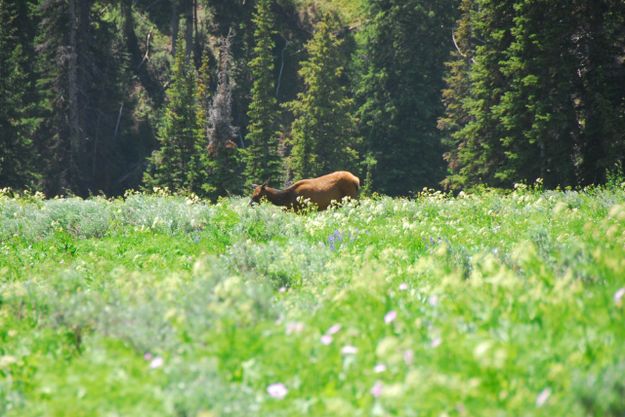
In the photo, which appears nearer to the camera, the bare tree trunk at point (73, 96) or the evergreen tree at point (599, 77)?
the evergreen tree at point (599, 77)

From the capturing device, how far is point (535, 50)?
1254 inches

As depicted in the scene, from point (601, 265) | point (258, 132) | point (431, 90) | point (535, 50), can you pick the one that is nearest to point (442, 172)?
point (431, 90)

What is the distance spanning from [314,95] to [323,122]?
2.30 metres

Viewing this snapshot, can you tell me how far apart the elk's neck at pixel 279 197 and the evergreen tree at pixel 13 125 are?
28.9 metres

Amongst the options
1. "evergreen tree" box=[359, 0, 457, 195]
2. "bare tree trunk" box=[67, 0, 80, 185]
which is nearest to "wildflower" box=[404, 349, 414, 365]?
"bare tree trunk" box=[67, 0, 80, 185]

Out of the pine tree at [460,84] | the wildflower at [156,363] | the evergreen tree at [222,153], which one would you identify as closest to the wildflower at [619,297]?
the wildflower at [156,363]

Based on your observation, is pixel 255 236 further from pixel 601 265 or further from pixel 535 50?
pixel 535 50

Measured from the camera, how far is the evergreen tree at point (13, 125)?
44.0 meters

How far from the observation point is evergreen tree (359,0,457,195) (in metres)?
55.4

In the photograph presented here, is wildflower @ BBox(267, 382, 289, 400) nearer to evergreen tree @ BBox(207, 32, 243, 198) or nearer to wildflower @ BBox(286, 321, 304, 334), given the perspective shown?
wildflower @ BBox(286, 321, 304, 334)

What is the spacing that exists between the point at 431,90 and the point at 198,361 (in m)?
55.3

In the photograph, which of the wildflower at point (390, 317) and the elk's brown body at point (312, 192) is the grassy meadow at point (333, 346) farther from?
the elk's brown body at point (312, 192)

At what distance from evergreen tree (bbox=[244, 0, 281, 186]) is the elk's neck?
25815 millimetres

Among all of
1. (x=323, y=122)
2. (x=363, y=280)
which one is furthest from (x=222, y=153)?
(x=363, y=280)
